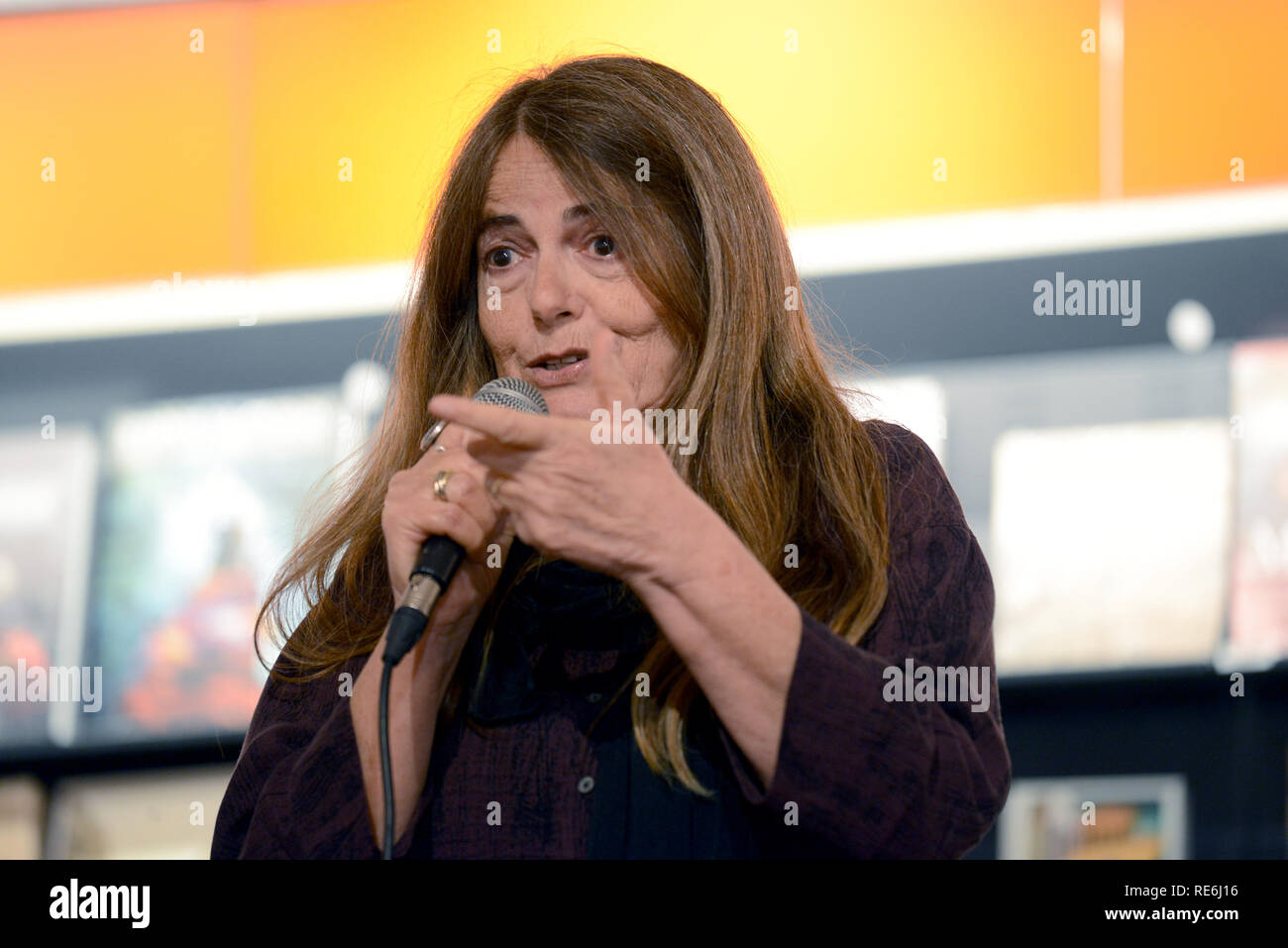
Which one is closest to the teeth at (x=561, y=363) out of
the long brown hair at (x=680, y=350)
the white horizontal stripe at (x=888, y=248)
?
the long brown hair at (x=680, y=350)

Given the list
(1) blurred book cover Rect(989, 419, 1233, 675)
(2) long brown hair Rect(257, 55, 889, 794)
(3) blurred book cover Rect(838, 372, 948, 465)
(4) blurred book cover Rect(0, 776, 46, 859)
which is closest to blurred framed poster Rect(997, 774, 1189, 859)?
(1) blurred book cover Rect(989, 419, 1233, 675)

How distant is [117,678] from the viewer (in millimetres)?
2666

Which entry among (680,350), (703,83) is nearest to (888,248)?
(703,83)

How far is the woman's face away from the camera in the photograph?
4.31 feet

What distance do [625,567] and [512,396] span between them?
25 cm

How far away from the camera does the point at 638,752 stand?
45.7 inches

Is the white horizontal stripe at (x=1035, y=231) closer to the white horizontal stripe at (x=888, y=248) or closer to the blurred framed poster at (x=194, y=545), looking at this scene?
the white horizontal stripe at (x=888, y=248)

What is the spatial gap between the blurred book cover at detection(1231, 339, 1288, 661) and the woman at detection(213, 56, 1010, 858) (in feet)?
4.67

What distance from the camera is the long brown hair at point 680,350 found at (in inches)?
49.4

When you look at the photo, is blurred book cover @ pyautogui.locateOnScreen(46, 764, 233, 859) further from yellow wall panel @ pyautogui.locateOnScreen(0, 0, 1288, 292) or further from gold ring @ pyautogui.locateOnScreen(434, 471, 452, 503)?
gold ring @ pyautogui.locateOnScreen(434, 471, 452, 503)

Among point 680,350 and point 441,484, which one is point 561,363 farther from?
point 441,484

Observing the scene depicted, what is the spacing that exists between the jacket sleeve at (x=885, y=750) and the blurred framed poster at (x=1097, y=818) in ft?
5.17

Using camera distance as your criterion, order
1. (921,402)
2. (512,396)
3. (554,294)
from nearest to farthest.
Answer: (512,396) < (554,294) < (921,402)
